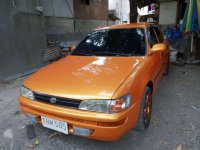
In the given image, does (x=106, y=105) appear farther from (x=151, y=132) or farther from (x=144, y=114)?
(x=151, y=132)

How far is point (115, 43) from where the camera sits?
3.32 m

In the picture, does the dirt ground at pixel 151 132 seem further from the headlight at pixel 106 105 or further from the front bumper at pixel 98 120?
the headlight at pixel 106 105

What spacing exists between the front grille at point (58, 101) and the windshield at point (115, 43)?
4.40 feet

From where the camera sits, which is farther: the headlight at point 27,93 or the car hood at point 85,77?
the headlight at point 27,93

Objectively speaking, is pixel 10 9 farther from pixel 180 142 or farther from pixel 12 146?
pixel 180 142

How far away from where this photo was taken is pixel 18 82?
5566mm

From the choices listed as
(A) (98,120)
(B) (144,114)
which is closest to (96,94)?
(A) (98,120)

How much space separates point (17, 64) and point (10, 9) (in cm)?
173

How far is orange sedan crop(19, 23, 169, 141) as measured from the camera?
1.99 meters

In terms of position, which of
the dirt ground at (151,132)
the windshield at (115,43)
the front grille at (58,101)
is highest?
the windshield at (115,43)

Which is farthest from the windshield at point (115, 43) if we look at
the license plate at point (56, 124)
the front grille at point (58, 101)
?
the license plate at point (56, 124)

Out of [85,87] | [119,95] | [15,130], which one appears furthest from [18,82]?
[119,95]

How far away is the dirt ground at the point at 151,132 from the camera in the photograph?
2.54 m

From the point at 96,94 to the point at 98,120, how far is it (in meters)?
0.28
